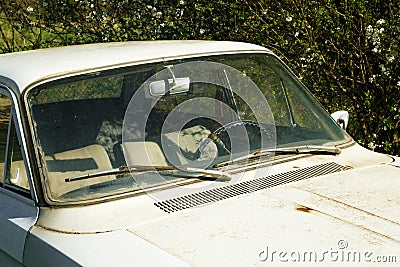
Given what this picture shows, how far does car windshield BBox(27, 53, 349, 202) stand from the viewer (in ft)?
11.0

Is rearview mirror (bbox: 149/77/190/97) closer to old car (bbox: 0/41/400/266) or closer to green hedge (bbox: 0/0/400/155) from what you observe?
old car (bbox: 0/41/400/266)

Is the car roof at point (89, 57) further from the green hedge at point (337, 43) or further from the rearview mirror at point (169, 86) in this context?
the green hedge at point (337, 43)

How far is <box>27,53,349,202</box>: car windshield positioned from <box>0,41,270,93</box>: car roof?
0.04 m

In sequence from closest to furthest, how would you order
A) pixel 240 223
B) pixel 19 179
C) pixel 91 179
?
pixel 240 223 → pixel 91 179 → pixel 19 179

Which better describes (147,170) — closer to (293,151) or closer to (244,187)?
(244,187)

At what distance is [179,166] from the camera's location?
352cm

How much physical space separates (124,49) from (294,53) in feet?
9.99

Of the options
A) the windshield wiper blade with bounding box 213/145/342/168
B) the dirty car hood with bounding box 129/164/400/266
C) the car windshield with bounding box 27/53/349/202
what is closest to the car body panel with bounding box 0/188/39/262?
the car windshield with bounding box 27/53/349/202

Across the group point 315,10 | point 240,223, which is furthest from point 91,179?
point 315,10

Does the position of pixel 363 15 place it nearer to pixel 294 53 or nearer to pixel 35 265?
pixel 294 53

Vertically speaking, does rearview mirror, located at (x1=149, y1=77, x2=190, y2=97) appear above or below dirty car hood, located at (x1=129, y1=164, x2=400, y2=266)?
above

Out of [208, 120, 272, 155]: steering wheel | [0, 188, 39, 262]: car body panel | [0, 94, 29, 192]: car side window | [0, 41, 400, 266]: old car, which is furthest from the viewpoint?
[208, 120, 272, 155]: steering wheel

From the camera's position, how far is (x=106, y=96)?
12.0 ft

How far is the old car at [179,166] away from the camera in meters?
2.85
